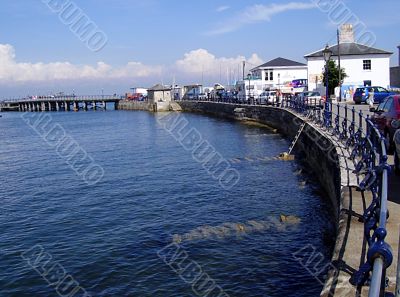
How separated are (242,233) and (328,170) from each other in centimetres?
469

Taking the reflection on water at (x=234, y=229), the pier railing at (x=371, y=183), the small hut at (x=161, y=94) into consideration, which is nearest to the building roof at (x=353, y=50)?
the pier railing at (x=371, y=183)

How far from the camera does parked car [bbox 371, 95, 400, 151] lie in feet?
48.8

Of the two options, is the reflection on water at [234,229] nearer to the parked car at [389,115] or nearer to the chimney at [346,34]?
the parked car at [389,115]

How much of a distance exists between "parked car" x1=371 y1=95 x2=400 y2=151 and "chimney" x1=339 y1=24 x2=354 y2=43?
47.3m

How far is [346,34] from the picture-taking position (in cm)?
A: 6125

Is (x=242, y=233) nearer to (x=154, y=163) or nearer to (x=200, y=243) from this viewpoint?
(x=200, y=243)

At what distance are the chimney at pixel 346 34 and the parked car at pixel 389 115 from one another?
47.3 m

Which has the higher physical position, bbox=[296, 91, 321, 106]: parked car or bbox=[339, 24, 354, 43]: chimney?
bbox=[339, 24, 354, 43]: chimney

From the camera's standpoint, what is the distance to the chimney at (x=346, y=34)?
60.7 meters

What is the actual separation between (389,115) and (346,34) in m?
49.7

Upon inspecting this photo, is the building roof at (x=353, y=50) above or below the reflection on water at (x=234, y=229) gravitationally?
above

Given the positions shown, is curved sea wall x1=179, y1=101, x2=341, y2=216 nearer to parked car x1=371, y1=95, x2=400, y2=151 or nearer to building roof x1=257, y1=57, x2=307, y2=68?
parked car x1=371, y1=95, x2=400, y2=151

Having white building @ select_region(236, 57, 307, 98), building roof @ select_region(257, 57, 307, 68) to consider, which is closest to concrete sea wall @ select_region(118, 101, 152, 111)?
white building @ select_region(236, 57, 307, 98)

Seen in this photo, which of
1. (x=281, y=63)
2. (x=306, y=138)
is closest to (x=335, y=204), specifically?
(x=306, y=138)
